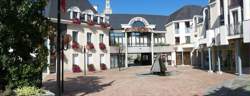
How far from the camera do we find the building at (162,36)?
92.0ft

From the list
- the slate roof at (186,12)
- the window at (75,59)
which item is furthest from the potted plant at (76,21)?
the slate roof at (186,12)

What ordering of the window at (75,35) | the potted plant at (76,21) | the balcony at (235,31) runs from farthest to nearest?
the window at (75,35) < the potted plant at (76,21) < the balcony at (235,31)

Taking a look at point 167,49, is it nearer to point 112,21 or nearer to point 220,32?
point 112,21

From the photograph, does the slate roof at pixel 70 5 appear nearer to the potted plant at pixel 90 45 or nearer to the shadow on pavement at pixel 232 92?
the potted plant at pixel 90 45

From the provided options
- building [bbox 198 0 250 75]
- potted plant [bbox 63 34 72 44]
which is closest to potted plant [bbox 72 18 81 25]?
potted plant [bbox 63 34 72 44]

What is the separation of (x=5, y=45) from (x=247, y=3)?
664 inches

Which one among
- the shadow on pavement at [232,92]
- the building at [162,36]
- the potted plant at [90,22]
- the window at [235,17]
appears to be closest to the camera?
the shadow on pavement at [232,92]

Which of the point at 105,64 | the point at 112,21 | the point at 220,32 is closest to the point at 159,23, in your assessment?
the point at 112,21

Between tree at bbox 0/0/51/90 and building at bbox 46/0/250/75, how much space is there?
189cm

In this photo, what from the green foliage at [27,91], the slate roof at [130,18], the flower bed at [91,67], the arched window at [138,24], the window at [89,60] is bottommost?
the green foliage at [27,91]

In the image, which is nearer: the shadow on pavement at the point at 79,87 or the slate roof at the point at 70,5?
the shadow on pavement at the point at 79,87

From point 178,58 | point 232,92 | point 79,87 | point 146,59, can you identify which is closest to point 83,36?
point 178,58

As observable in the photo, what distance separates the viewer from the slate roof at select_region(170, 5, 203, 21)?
192 feet

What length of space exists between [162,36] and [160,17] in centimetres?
395
